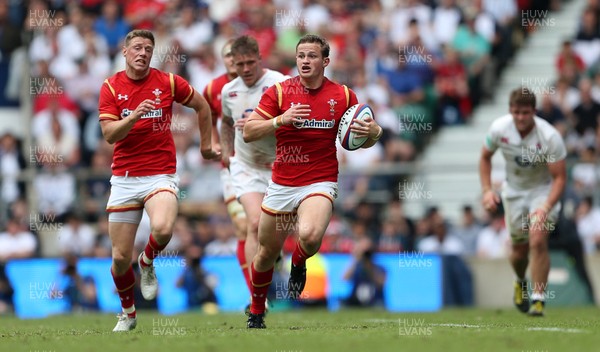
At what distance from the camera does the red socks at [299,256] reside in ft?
40.4

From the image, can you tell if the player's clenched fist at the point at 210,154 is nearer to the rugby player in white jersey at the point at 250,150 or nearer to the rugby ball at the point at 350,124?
the rugby player in white jersey at the point at 250,150

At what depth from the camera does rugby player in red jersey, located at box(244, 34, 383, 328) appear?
12.1 m

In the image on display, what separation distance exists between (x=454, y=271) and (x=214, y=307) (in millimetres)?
3915

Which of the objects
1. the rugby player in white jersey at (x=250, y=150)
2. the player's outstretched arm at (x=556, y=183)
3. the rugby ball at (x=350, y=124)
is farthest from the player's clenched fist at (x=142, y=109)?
the player's outstretched arm at (x=556, y=183)

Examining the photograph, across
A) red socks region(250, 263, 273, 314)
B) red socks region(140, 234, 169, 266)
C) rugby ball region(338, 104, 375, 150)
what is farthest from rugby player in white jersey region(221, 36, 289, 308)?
rugby ball region(338, 104, 375, 150)

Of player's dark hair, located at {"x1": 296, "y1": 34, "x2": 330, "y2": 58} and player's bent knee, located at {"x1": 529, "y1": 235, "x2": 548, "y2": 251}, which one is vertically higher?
player's dark hair, located at {"x1": 296, "y1": 34, "x2": 330, "y2": 58}

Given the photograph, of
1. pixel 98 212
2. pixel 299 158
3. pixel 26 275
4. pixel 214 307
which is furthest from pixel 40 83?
pixel 299 158

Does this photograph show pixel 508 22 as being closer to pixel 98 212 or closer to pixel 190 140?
pixel 190 140

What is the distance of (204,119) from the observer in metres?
13.1

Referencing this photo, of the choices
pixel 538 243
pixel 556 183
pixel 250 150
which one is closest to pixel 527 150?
pixel 556 183

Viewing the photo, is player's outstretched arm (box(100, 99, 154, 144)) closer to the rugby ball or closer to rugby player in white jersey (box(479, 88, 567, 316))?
the rugby ball

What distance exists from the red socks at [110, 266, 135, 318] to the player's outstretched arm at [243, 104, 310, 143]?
1884 millimetres

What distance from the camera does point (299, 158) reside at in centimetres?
1230

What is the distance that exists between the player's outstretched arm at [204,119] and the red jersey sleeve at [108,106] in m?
0.90
